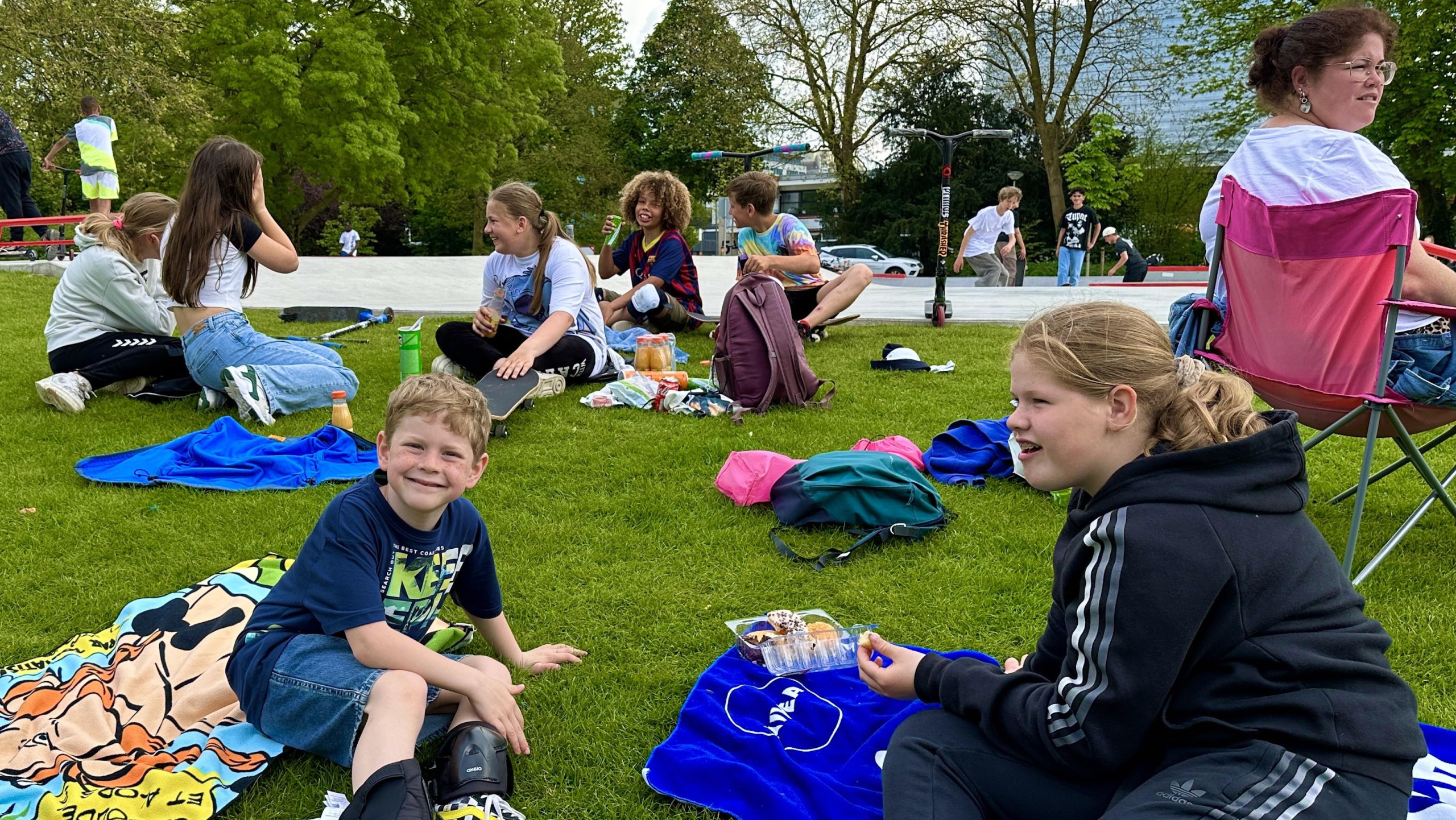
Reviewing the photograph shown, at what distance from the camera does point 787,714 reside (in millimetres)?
2645

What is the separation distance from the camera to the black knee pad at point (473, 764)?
221 centimetres

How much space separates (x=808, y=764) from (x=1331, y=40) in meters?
2.99

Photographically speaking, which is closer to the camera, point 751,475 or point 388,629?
point 388,629

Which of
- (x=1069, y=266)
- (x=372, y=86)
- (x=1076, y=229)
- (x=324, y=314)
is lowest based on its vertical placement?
(x=324, y=314)

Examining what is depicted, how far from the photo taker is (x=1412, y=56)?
2350 centimetres

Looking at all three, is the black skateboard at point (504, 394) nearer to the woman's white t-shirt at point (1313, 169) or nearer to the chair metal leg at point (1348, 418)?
the woman's white t-shirt at point (1313, 169)

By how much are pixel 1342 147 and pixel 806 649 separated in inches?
96.9

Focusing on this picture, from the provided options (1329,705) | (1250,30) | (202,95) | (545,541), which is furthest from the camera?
(1250,30)

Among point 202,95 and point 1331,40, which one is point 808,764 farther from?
point 202,95

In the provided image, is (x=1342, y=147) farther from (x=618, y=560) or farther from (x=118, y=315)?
(x=118, y=315)

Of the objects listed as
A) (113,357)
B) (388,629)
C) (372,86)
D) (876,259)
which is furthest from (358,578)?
(876,259)

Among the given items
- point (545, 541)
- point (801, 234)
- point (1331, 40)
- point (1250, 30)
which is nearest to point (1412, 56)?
point (1250, 30)

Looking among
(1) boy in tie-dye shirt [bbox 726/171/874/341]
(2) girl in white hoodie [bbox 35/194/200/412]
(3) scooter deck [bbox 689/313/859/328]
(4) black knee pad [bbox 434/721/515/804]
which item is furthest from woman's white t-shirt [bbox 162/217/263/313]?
(4) black knee pad [bbox 434/721/515/804]

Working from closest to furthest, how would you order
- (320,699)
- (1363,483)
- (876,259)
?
(320,699) → (1363,483) → (876,259)
